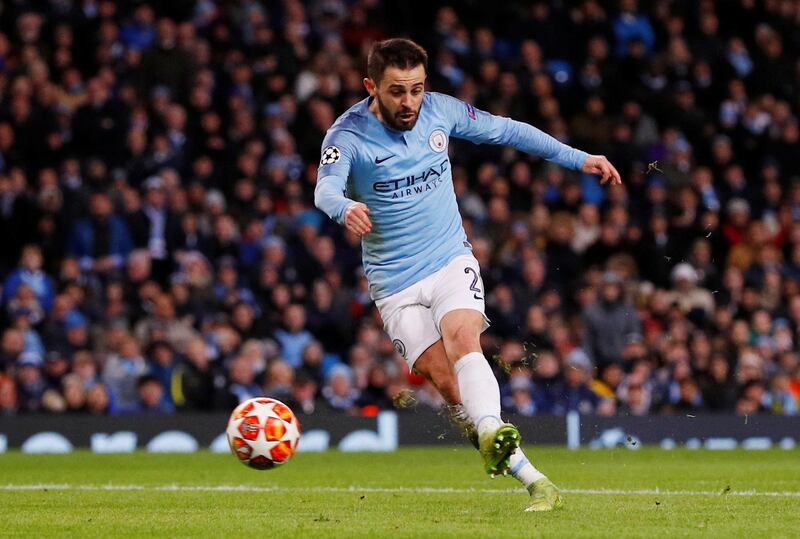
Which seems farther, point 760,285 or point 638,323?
point 760,285

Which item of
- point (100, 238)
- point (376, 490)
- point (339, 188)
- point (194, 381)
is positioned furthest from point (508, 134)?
point (100, 238)

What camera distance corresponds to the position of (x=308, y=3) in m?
20.5

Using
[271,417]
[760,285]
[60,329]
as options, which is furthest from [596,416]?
[271,417]

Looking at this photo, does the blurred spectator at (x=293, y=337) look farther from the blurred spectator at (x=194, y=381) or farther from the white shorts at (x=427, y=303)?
the white shorts at (x=427, y=303)

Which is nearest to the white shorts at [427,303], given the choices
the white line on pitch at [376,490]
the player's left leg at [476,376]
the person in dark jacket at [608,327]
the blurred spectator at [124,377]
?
the player's left leg at [476,376]

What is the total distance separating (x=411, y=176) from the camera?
824 cm

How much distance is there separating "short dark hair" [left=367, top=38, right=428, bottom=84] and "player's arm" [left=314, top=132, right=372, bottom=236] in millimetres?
417

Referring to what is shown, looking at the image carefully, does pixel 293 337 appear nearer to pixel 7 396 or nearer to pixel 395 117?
pixel 7 396

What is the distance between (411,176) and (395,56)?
70cm

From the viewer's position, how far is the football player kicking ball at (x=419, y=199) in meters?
7.95

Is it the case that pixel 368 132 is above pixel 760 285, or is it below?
above

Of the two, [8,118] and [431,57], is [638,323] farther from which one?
[8,118]

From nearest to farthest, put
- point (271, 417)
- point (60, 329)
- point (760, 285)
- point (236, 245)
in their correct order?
point (271, 417) → point (60, 329) → point (236, 245) → point (760, 285)

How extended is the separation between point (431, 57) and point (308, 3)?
192cm
